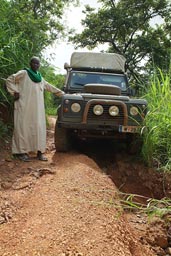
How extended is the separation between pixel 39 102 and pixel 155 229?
→ 271 centimetres

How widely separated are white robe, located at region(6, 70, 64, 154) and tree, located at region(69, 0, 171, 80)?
11.3 metres

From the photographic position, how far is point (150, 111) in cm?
498

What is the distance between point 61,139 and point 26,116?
676 mm

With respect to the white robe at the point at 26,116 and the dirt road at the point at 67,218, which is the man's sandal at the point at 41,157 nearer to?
the white robe at the point at 26,116

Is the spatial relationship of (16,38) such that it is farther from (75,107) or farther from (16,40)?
(75,107)

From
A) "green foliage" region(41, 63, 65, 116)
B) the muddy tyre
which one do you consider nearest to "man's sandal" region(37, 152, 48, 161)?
the muddy tyre

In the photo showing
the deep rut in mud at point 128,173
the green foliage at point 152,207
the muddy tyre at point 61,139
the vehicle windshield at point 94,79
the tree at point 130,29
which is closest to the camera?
the green foliage at point 152,207

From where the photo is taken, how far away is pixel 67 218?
276 centimetres

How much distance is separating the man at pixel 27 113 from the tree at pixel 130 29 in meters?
11.3

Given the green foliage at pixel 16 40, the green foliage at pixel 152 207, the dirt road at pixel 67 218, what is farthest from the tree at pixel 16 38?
the green foliage at pixel 152 207

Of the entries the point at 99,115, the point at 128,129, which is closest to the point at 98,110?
the point at 99,115

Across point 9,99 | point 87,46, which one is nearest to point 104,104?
point 9,99

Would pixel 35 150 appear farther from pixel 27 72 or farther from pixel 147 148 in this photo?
pixel 147 148

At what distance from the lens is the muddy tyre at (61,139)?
17.9 feet
